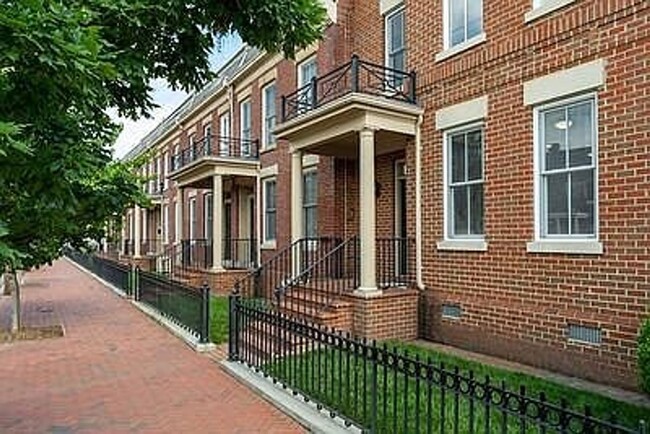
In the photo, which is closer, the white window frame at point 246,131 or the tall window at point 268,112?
the tall window at point 268,112

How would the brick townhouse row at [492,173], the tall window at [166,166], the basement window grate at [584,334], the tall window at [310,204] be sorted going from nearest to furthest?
1. the brick townhouse row at [492,173]
2. the basement window grate at [584,334]
3. the tall window at [310,204]
4. the tall window at [166,166]

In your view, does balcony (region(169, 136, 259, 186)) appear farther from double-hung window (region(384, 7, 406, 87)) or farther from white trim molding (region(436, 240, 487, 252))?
white trim molding (region(436, 240, 487, 252))

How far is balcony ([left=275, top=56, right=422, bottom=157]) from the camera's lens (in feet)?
34.5

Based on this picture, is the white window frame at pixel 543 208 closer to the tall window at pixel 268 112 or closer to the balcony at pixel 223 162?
the tall window at pixel 268 112

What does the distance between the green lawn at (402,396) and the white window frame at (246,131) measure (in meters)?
12.7

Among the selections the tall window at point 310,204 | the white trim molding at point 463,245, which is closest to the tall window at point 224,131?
the tall window at point 310,204

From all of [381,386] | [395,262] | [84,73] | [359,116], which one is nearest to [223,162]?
[395,262]

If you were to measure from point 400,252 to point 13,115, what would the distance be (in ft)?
30.7

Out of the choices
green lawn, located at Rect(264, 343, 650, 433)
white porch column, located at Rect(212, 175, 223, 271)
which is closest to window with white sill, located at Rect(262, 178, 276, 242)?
white porch column, located at Rect(212, 175, 223, 271)

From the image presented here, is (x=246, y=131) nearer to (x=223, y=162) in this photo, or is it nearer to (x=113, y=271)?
(x=223, y=162)

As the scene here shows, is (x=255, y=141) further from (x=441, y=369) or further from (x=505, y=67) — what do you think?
(x=441, y=369)

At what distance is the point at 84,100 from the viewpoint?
11.1ft

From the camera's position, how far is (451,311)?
10203mm

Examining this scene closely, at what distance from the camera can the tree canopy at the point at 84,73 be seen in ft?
9.29
